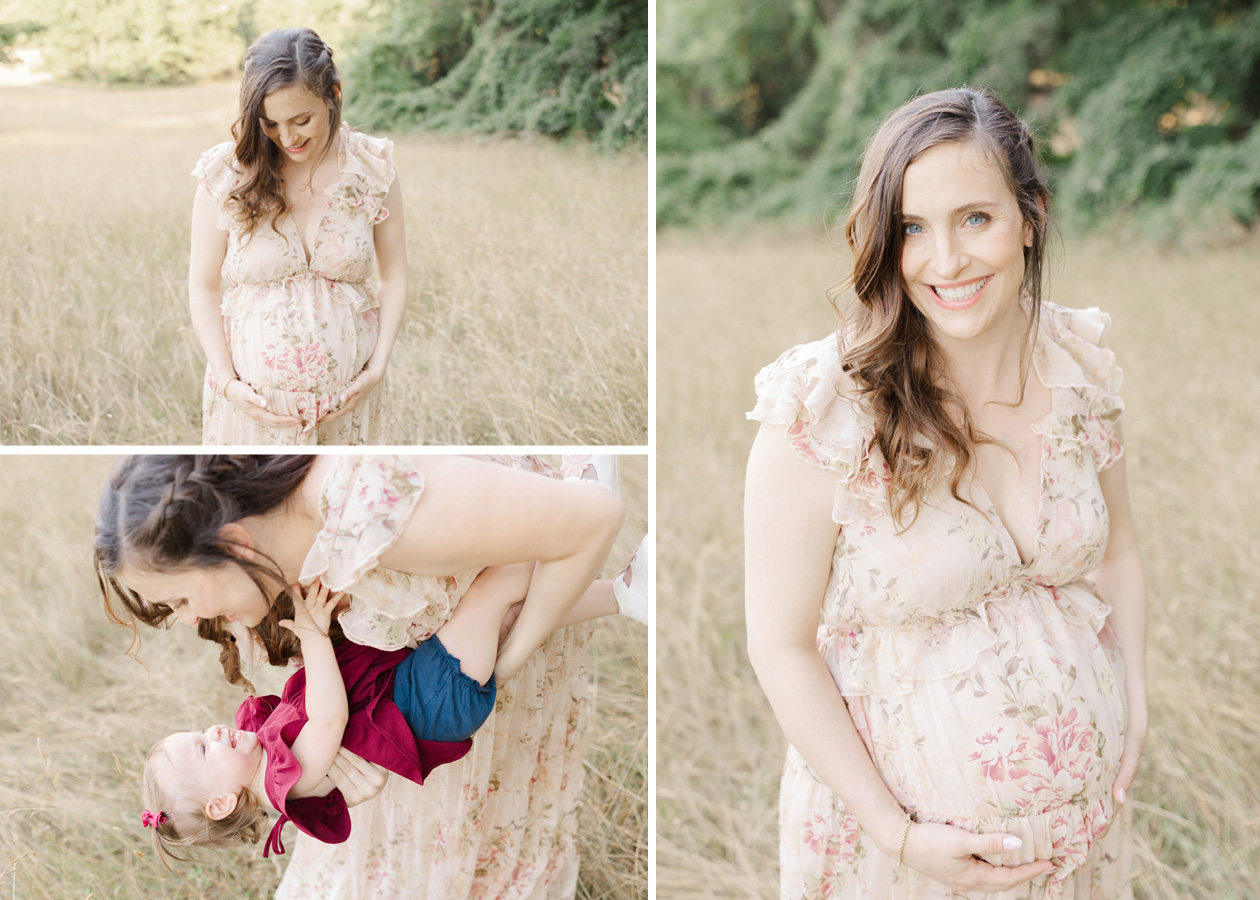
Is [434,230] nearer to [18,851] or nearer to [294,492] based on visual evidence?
[294,492]

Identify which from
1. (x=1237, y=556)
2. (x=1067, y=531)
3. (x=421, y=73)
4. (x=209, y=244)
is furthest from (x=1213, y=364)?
(x=209, y=244)

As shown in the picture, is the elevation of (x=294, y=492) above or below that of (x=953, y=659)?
above

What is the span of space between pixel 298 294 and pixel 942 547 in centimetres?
130

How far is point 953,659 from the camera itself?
5.13 feet

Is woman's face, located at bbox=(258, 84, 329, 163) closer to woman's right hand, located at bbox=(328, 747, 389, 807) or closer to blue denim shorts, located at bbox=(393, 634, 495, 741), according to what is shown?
blue denim shorts, located at bbox=(393, 634, 495, 741)

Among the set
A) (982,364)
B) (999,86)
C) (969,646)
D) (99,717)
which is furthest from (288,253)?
(999,86)

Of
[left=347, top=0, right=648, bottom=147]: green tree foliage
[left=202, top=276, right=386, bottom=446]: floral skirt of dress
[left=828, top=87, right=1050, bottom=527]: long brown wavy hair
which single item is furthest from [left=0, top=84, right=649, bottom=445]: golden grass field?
[left=828, top=87, right=1050, bottom=527]: long brown wavy hair

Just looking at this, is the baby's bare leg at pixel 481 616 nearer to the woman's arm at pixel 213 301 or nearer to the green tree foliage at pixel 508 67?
the woman's arm at pixel 213 301

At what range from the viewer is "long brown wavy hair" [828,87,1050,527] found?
1472mm

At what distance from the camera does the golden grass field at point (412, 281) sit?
6.70 ft

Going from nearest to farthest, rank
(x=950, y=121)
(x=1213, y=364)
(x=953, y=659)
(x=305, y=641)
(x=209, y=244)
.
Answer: (x=950, y=121)
(x=953, y=659)
(x=305, y=641)
(x=209, y=244)
(x=1213, y=364)

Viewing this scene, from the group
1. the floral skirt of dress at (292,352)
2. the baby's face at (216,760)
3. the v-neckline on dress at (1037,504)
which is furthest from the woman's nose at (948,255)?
the baby's face at (216,760)

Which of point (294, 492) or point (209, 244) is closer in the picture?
point (294, 492)

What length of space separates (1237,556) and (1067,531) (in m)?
1.94
